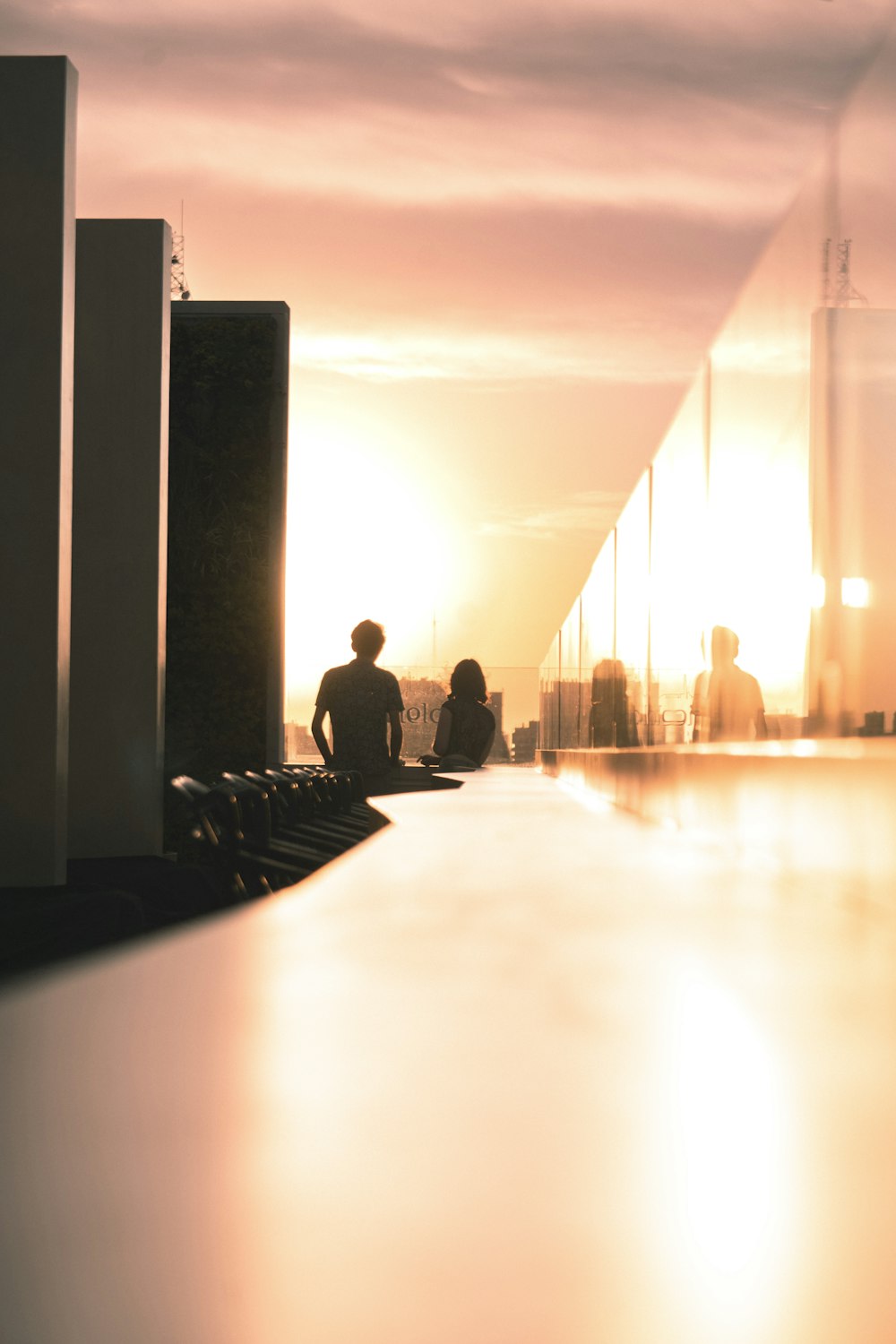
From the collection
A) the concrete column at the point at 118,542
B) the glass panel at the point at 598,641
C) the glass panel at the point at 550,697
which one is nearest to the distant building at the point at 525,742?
the glass panel at the point at 550,697

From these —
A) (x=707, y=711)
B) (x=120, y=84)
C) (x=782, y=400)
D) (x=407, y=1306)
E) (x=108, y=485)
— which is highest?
(x=120, y=84)

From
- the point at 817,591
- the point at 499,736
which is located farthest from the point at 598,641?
the point at 499,736

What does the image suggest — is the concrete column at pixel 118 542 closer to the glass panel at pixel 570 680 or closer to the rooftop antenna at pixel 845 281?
the glass panel at pixel 570 680

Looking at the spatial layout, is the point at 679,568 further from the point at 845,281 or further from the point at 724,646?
the point at 845,281

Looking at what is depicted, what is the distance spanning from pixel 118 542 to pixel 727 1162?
9.36m

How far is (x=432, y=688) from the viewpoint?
19.0m

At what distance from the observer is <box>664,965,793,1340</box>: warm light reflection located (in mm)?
918

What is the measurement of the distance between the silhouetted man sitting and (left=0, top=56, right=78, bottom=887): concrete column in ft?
4.37

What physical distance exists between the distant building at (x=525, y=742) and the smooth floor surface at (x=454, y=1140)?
17772mm

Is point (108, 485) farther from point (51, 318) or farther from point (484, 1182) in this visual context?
point (484, 1182)

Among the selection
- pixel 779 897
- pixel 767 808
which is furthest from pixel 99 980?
pixel 767 808

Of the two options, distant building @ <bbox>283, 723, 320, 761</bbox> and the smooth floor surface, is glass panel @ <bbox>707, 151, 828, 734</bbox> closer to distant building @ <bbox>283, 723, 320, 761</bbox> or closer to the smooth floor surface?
the smooth floor surface

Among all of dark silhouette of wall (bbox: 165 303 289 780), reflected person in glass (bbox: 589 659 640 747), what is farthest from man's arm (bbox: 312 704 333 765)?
dark silhouette of wall (bbox: 165 303 289 780)

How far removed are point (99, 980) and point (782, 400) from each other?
2.15 metres
